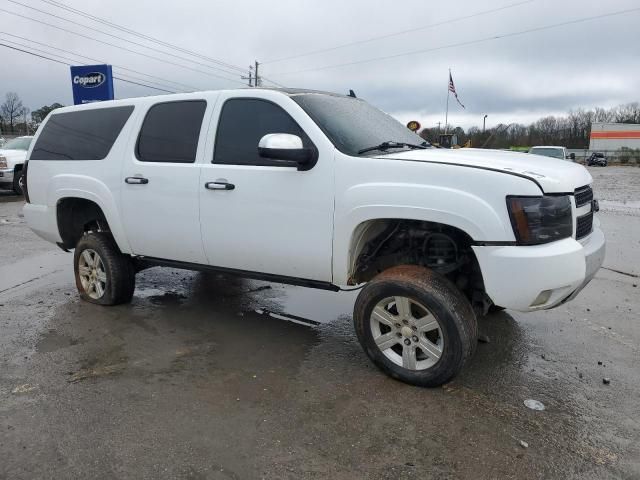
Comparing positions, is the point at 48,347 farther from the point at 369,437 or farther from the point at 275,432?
the point at 369,437

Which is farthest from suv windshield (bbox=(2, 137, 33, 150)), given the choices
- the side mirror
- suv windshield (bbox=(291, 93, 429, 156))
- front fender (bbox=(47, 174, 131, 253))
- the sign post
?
the side mirror

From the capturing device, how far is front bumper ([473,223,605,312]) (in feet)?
9.90

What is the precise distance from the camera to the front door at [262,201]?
3668mm

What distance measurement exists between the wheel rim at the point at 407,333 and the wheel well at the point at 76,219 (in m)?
3.15

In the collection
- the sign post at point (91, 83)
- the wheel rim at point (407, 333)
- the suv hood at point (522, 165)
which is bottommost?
the wheel rim at point (407, 333)

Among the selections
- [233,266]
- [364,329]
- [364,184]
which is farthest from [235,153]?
[364,329]

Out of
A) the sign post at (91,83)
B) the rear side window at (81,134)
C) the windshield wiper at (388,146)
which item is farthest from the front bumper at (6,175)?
the windshield wiper at (388,146)

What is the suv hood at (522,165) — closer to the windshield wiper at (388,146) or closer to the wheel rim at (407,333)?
the windshield wiper at (388,146)

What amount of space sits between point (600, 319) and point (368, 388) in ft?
9.03

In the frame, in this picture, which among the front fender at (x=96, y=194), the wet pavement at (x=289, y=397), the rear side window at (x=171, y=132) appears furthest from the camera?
the front fender at (x=96, y=194)

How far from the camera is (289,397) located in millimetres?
3373

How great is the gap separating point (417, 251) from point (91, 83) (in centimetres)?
1575

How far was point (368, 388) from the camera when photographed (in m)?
3.49

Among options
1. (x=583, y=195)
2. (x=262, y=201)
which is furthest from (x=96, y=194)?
(x=583, y=195)
